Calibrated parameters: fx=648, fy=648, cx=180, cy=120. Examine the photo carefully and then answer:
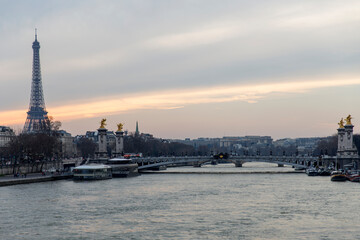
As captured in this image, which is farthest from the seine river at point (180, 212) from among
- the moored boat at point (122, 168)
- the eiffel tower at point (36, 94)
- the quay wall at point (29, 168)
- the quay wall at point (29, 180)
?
the eiffel tower at point (36, 94)

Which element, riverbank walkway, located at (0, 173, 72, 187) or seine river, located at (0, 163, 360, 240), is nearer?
seine river, located at (0, 163, 360, 240)

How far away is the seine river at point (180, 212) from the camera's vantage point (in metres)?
34.7

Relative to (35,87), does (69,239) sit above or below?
below

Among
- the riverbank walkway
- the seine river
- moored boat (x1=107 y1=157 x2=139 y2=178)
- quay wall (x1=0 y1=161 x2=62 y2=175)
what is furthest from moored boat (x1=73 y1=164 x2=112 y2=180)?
the seine river

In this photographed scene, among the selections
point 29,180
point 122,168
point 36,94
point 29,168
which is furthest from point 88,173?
point 36,94

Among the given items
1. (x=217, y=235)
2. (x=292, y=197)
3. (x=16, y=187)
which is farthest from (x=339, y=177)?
(x=217, y=235)

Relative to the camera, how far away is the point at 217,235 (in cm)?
3372

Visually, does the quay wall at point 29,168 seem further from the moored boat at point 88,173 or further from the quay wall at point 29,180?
the moored boat at point 88,173

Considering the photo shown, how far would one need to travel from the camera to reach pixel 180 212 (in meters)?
42.9

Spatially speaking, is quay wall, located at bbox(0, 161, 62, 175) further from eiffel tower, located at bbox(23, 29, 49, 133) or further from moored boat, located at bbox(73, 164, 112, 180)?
eiffel tower, located at bbox(23, 29, 49, 133)

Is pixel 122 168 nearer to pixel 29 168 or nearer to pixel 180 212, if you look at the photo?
pixel 29 168

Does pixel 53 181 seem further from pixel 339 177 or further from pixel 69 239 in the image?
pixel 69 239

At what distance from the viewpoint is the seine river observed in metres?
34.7

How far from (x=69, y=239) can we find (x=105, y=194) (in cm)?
2289
